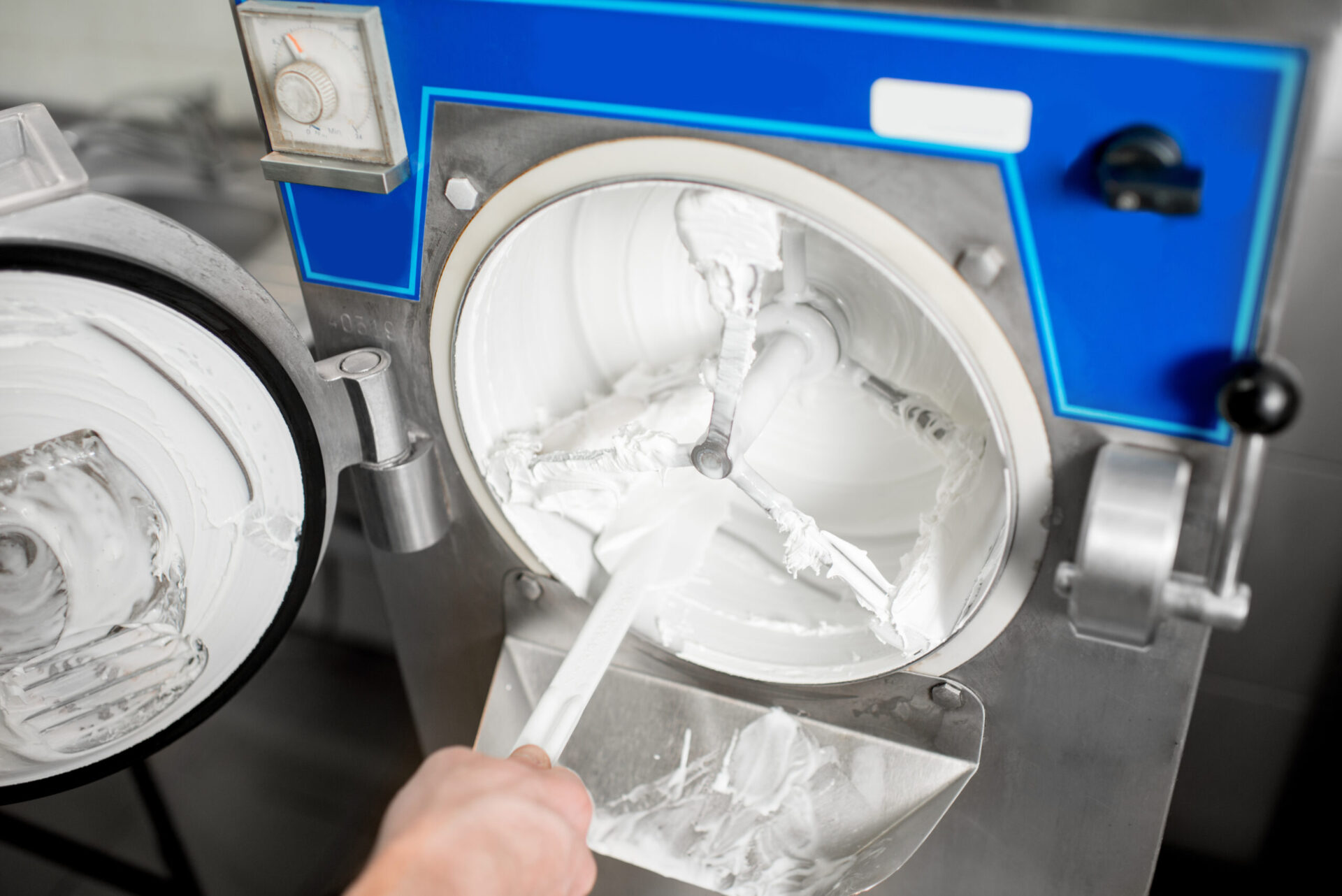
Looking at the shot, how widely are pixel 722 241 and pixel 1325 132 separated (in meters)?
0.47

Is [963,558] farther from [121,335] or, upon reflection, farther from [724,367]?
[121,335]

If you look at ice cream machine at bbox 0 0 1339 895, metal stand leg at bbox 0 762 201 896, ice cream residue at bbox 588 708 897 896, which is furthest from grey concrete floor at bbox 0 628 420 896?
ice cream residue at bbox 588 708 897 896

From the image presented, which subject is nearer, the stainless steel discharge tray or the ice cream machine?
the ice cream machine

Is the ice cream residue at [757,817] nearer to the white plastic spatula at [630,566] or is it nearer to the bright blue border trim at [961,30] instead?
the white plastic spatula at [630,566]

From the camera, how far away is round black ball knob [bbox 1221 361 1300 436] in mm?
531

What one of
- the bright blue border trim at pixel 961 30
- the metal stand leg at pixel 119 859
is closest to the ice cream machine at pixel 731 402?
the bright blue border trim at pixel 961 30

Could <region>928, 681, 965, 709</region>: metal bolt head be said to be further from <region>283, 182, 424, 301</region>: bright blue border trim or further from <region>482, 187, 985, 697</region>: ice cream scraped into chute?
<region>283, 182, 424, 301</region>: bright blue border trim

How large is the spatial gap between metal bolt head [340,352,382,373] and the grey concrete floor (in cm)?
79

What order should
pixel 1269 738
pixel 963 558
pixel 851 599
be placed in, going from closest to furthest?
pixel 963 558 → pixel 851 599 → pixel 1269 738

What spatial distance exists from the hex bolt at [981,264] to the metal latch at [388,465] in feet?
1.62

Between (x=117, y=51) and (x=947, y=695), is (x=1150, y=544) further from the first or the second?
(x=117, y=51)

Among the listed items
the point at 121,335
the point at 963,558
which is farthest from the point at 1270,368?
the point at 121,335

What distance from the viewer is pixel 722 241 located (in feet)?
2.20

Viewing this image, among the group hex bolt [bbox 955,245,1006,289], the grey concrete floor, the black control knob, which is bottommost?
the grey concrete floor
